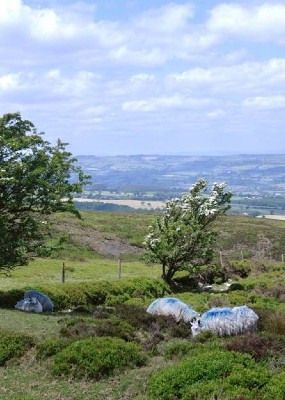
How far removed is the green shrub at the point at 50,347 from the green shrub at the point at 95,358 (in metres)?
Answer: 0.58

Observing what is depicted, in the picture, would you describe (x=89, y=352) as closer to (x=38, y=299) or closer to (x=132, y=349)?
(x=132, y=349)

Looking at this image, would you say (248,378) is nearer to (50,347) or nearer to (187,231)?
(50,347)

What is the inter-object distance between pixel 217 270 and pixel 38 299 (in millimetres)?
23936

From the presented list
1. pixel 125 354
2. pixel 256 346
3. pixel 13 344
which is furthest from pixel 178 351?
pixel 13 344

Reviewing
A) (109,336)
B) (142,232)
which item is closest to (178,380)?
(109,336)

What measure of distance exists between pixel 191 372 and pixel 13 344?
6.17m

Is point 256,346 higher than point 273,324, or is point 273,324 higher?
point 256,346

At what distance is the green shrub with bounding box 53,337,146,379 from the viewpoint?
14.8 metres

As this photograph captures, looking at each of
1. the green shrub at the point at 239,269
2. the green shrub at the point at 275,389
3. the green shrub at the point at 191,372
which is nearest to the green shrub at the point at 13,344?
the green shrub at the point at 191,372

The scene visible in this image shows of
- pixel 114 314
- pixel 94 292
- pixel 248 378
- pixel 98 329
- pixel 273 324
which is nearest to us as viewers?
pixel 248 378

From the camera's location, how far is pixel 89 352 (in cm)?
1530

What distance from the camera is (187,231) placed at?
40125 mm

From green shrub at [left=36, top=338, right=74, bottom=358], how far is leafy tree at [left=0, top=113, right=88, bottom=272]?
849cm

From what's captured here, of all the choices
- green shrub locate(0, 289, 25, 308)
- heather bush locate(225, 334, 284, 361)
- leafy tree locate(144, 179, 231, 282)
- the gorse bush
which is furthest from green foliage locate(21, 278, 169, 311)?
heather bush locate(225, 334, 284, 361)
